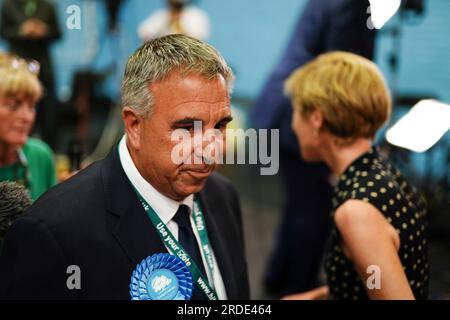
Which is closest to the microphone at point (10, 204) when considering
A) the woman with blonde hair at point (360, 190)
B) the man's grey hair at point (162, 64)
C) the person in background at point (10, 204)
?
the person in background at point (10, 204)

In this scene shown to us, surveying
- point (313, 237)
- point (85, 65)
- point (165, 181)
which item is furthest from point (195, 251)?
point (85, 65)

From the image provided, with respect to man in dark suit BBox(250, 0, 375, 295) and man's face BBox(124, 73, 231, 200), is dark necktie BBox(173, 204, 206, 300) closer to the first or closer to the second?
man's face BBox(124, 73, 231, 200)

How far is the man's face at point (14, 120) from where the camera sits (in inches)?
64.0

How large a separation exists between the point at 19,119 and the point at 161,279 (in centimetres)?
71

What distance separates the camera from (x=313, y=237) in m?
2.98

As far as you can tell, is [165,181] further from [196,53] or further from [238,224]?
[238,224]

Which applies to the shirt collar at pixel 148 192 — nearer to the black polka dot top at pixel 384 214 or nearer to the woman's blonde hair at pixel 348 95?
the black polka dot top at pixel 384 214

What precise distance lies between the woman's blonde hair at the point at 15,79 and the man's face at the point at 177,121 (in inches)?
21.3

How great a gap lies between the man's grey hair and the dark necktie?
0.90ft

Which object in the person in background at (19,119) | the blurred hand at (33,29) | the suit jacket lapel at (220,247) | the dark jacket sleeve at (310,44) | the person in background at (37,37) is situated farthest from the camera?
the blurred hand at (33,29)

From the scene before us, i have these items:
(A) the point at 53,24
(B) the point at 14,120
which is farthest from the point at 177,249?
(A) the point at 53,24

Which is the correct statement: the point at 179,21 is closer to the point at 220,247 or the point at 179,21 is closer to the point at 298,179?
the point at 298,179

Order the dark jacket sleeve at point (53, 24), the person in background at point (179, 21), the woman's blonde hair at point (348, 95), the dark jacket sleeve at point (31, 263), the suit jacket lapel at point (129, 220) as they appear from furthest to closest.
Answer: the person in background at point (179, 21), the dark jacket sleeve at point (53, 24), the woman's blonde hair at point (348, 95), the suit jacket lapel at point (129, 220), the dark jacket sleeve at point (31, 263)
